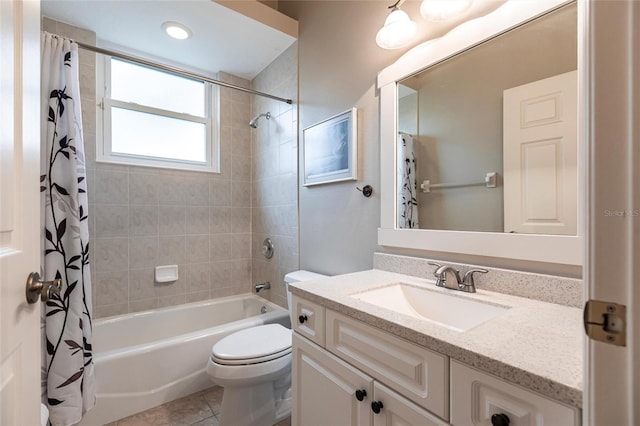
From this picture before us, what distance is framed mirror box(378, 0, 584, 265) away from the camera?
0.90m

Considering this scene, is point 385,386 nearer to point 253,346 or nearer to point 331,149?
point 253,346

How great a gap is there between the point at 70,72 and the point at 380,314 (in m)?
1.79

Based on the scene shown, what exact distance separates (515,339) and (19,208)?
3.72 ft

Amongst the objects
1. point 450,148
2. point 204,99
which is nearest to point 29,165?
point 450,148

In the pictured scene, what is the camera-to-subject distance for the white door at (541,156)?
88 centimetres

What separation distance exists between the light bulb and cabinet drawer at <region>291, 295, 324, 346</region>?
1.18m

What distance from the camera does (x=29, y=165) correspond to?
65 centimetres

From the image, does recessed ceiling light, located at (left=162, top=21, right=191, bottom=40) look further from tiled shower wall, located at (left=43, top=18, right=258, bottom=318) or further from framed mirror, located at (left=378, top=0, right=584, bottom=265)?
framed mirror, located at (left=378, top=0, right=584, bottom=265)

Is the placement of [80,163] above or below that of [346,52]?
below

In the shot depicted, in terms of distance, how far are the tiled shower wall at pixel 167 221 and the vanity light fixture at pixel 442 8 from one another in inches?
72.7

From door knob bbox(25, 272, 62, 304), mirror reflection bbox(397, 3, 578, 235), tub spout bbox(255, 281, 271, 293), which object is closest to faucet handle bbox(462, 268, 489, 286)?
mirror reflection bbox(397, 3, 578, 235)

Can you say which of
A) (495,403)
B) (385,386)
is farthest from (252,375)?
(495,403)

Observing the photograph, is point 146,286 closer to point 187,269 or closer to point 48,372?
point 187,269

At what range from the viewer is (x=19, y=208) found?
0.62m
